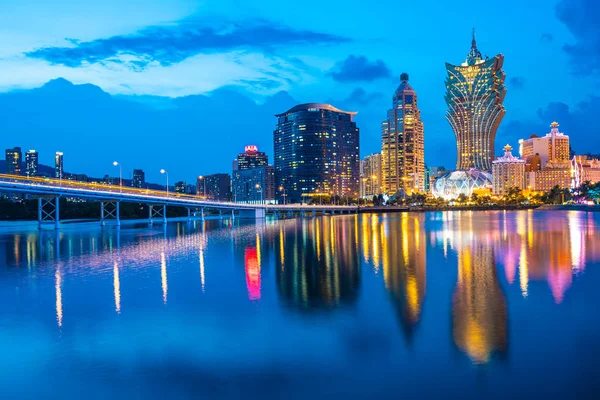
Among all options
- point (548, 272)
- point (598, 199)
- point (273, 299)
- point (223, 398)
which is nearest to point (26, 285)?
point (273, 299)

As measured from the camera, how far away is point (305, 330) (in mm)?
16141

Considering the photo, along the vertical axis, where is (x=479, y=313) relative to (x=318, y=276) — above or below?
A: below

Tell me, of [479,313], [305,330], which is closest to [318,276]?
[479,313]

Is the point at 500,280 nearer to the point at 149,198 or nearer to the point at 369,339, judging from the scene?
the point at 369,339

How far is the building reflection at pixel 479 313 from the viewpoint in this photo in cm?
1409

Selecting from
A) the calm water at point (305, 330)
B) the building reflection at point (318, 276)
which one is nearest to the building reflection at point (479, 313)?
the calm water at point (305, 330)

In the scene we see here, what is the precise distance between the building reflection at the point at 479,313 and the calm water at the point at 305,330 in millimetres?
64

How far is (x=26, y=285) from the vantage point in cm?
2566

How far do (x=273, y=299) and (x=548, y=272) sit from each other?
1571 cm

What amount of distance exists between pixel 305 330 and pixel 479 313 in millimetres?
6427

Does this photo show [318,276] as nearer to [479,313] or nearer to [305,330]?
[479,313]

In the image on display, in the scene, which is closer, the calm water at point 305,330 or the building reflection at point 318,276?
the calm water at point 305,330

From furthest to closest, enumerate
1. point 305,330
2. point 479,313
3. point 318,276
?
point 318,276 < point 479,313 < point 305,330

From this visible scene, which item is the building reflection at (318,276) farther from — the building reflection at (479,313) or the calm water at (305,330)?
the building reflection at (479,313)
